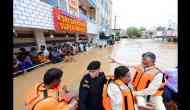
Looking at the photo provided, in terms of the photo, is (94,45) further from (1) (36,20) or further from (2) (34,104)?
(2) (34,104)

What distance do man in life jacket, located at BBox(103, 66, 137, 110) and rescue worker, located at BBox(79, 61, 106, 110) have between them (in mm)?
107

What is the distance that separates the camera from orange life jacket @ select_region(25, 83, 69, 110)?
124 cm

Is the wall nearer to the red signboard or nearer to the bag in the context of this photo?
the red signboard

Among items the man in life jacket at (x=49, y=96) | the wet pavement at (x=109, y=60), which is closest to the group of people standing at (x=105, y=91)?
the man in life jacket at (x=49, y=96)

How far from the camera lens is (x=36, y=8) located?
7.19 m

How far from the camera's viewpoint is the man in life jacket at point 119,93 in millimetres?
1627

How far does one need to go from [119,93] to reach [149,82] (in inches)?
16.1

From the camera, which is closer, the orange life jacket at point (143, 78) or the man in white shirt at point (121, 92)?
the man in white shirt at point (121, 92)

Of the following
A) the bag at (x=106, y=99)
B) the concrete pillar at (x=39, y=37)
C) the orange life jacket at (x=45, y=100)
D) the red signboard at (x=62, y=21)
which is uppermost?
the red signboard at (x=62, y=21)

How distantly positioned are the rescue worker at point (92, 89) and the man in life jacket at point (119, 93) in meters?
0.11

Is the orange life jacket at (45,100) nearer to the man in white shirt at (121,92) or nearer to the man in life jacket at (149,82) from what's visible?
the man in white shirt at (121,92)

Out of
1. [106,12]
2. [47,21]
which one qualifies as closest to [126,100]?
[106,12]

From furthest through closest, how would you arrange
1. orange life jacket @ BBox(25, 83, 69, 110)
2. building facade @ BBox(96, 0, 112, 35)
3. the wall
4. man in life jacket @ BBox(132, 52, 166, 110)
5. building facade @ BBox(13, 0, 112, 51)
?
building facade @ BBox(13, 0, 112, 51) → the wall → building facade @ BBox(96, 0, 112, 35) → man in life jacket @ BBox(132, 52, 166, 110) → orange life jacket @ BBox(25, 83, 69, 110)

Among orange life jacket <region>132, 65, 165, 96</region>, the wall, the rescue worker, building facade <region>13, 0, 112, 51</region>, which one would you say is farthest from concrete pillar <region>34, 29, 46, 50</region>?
the rescue worker
